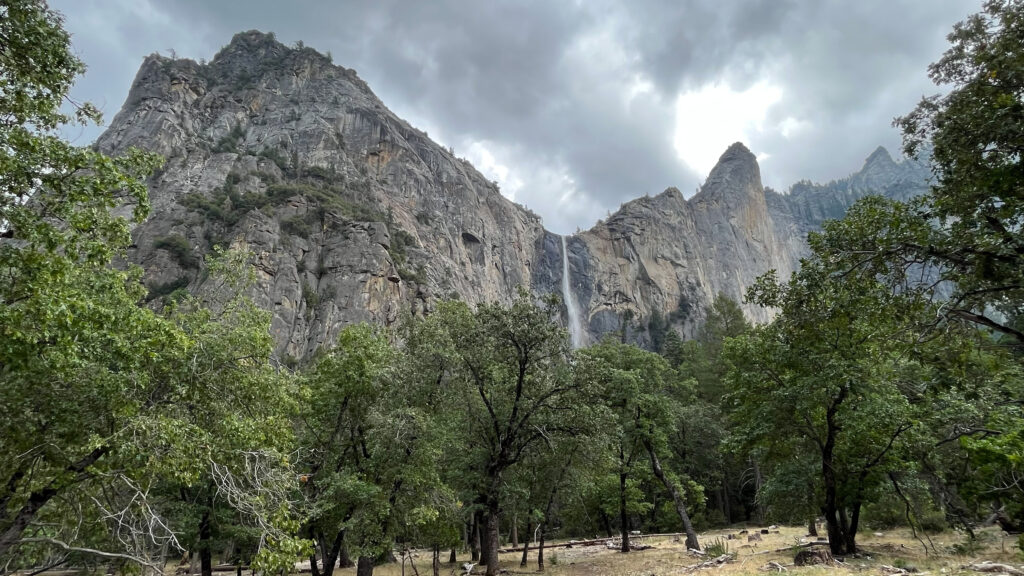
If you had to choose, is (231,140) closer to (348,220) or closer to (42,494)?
(348,220)

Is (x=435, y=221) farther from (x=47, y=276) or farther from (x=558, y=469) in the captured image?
(x=47, y=276)

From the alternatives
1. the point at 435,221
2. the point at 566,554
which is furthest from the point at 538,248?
the point at 566,554

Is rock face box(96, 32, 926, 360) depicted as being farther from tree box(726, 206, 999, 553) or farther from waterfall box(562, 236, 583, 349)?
tree box(726, 206, 999, 553)

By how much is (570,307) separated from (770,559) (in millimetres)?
83771

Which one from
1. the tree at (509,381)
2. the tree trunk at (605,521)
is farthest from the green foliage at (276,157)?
the tree at (509,381)

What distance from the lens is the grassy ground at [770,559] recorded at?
12.0m

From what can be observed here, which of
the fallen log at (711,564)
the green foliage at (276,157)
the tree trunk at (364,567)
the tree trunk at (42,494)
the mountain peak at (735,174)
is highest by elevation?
the mountain peak at (735,174)

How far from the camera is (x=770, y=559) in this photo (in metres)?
15.2

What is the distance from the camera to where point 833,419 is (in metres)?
14.9

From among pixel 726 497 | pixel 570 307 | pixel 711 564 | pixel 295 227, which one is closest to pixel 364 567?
pixel 711 564

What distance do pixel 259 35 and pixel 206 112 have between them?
34.7 meters

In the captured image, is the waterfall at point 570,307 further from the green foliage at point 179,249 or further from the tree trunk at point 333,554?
the tree trunk at point 333,554

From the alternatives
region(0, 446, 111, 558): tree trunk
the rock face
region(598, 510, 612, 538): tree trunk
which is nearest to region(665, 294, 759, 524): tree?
region(598, 510, 612, 538): tree trunk

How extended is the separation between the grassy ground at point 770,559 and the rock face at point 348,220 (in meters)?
40.2
